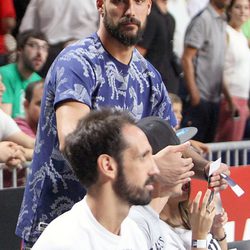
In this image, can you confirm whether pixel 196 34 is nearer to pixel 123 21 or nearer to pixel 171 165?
pixel 123 21

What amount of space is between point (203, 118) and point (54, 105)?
464cm

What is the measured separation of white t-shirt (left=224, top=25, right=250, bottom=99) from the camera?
29.0ft

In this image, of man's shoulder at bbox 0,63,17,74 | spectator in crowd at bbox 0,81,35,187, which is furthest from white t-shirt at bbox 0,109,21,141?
man's shoulder at bbox 0,63,17,74

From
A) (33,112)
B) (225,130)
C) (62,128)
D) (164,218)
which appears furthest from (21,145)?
(225,130)

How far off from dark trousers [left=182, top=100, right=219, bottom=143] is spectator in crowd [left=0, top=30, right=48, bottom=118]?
4.64 ft

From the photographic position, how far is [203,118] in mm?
8555

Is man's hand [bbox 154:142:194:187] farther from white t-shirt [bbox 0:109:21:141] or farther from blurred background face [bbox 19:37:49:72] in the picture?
blurred background face [bbox 19:37:49:72]

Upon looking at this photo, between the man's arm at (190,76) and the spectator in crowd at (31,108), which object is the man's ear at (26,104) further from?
the man's arm at (190,76)

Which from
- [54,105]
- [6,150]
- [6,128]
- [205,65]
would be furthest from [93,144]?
[205,65]

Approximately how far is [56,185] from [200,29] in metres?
4.66

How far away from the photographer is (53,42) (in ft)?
26.5

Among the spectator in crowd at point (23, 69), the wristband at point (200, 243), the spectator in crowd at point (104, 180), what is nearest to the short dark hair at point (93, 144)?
the spectator in crowd at point (104, 180)

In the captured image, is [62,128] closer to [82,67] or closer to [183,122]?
[82,67]

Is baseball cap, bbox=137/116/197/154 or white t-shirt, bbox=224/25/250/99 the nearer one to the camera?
baseball cap, bbox=137/116/197/154
